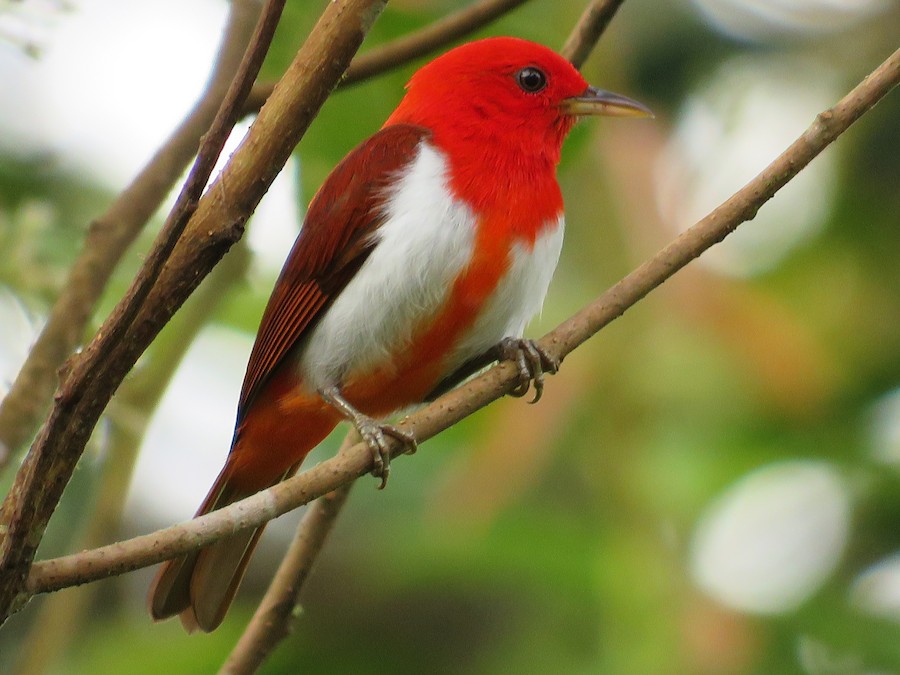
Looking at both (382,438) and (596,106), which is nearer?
(382,438)

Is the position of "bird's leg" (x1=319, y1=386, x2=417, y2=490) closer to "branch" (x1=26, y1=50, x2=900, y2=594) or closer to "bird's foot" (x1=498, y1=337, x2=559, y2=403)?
"branch" (x1=26, y1=50, x2=900, y2=594)

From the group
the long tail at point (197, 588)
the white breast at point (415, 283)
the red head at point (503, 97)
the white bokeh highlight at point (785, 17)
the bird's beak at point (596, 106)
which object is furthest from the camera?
the white bokeh highlight at point (785, 17)

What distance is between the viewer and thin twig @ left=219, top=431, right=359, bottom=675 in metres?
2.43

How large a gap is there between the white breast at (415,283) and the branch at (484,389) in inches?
24.2

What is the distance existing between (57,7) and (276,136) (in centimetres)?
114

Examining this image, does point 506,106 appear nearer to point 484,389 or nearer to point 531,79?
point 531,79

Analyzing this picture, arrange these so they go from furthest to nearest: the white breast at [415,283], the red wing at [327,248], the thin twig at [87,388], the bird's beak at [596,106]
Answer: the bird's beak at [596,106] → the red wing at [327,248] → the white breast at [415,283] → the thin twig at [87,388]

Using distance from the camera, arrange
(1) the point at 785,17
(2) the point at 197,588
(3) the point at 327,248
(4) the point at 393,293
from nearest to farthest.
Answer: (2) the point at 197,588 < (4) the point at 393,293 < (3) the point at 327,248 < (1) the point at 785,17

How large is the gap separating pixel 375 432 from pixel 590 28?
1153mm

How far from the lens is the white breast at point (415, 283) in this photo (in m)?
2.93

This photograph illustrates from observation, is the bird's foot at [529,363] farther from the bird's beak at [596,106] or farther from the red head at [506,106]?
the bird's beak at [596,106]

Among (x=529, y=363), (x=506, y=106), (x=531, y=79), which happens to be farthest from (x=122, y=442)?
(x=531, y=79)

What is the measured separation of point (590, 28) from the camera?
298 centimetres

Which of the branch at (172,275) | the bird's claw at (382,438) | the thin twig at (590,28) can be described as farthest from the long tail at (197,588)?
the thin twig at (590,28)
